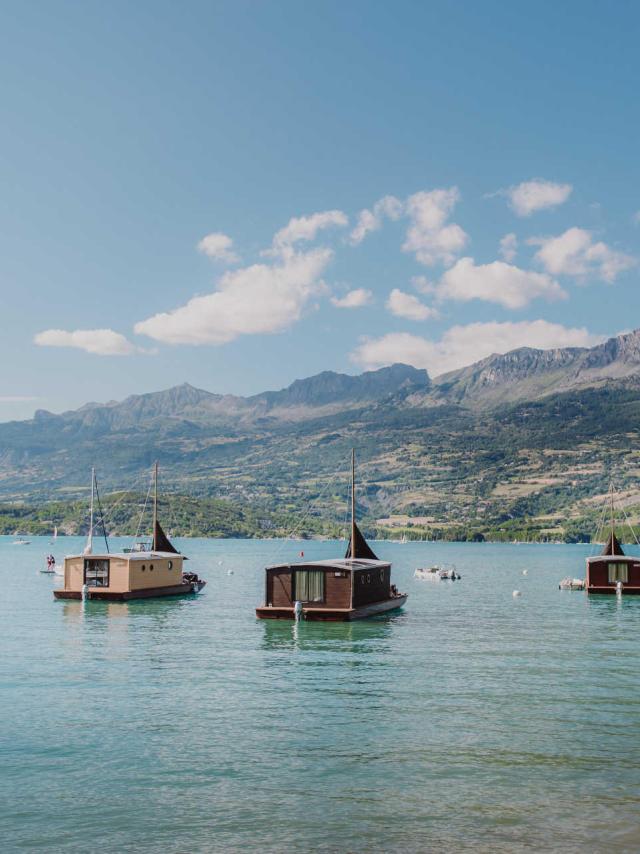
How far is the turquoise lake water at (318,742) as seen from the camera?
24906 millimetres

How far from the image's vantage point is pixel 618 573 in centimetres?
12062

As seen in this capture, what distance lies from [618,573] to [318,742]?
9583 cm

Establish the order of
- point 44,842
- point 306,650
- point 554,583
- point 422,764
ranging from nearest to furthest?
point 44,842 < point 422,764 < point 306,650 < point 554,583

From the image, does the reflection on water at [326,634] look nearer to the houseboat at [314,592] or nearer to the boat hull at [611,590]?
the houseboat at [314,592]

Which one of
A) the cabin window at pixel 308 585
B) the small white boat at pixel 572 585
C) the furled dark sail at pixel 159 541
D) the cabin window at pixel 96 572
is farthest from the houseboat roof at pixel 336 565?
the small white boat at pixel 572 585

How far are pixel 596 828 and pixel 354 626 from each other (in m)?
52.1

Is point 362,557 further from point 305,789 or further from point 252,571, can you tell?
point 252,571

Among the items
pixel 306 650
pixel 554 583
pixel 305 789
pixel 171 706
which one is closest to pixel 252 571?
pixel 554 583

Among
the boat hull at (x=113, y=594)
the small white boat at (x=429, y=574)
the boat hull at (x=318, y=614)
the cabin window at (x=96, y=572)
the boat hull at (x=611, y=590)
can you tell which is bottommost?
the small white boat at (x=429, y=574)

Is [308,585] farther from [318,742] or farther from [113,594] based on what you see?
[318,742]

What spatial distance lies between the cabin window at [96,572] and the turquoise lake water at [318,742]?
29.8 meters

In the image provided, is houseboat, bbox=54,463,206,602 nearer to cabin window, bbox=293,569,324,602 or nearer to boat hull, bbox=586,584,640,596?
cabin window, bbox=293,569,324,602

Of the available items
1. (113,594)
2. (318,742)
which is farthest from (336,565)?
(318,742)

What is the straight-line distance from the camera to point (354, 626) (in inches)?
3007
